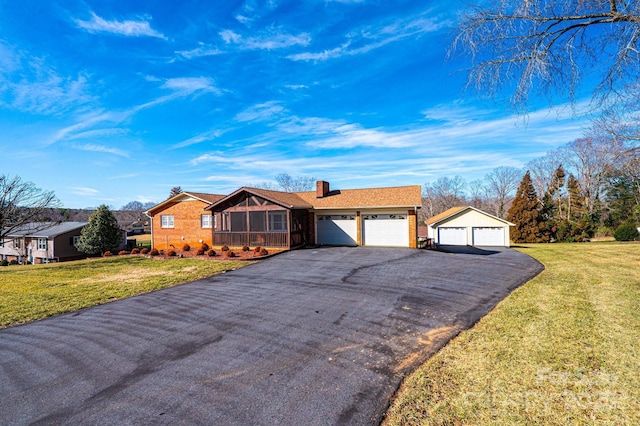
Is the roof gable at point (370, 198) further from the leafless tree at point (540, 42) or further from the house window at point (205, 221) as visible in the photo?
the leafless tree at point (540, 42)

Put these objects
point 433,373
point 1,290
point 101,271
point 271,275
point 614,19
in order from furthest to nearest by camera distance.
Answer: point 101,271 < point 271,275 < point 1,290 < point 614,19 < point 433,373

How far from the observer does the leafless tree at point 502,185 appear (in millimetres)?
47375

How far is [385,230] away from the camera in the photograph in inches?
799

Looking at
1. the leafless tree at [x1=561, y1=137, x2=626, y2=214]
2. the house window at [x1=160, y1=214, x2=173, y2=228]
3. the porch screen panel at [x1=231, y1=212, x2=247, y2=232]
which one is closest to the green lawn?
the porch screen panel at [x1=231, y1=212, x2=247, y2=232]

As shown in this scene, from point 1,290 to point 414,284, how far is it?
15126 millimetres

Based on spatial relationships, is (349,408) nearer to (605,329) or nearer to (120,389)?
(120,389)

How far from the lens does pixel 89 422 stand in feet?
11.7

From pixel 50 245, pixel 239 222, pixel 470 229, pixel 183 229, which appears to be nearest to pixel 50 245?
pixel 50 245

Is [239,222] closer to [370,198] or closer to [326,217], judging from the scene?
[326,217]

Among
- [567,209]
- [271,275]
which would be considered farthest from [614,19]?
[567,209]

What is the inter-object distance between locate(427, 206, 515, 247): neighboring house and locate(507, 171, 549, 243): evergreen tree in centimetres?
959

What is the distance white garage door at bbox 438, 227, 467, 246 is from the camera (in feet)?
85.6

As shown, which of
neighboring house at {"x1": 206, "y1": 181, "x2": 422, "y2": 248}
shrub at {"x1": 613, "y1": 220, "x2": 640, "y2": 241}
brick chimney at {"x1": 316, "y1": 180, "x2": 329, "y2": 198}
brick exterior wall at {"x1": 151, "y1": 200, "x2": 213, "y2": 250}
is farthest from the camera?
shrub at {"x1": 613, "y1": 220, "x2": 640, "y2": 241}

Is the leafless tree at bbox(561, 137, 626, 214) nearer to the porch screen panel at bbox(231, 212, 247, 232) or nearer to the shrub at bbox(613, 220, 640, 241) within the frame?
the shrub at bbox(613, 220, 640, 241)
